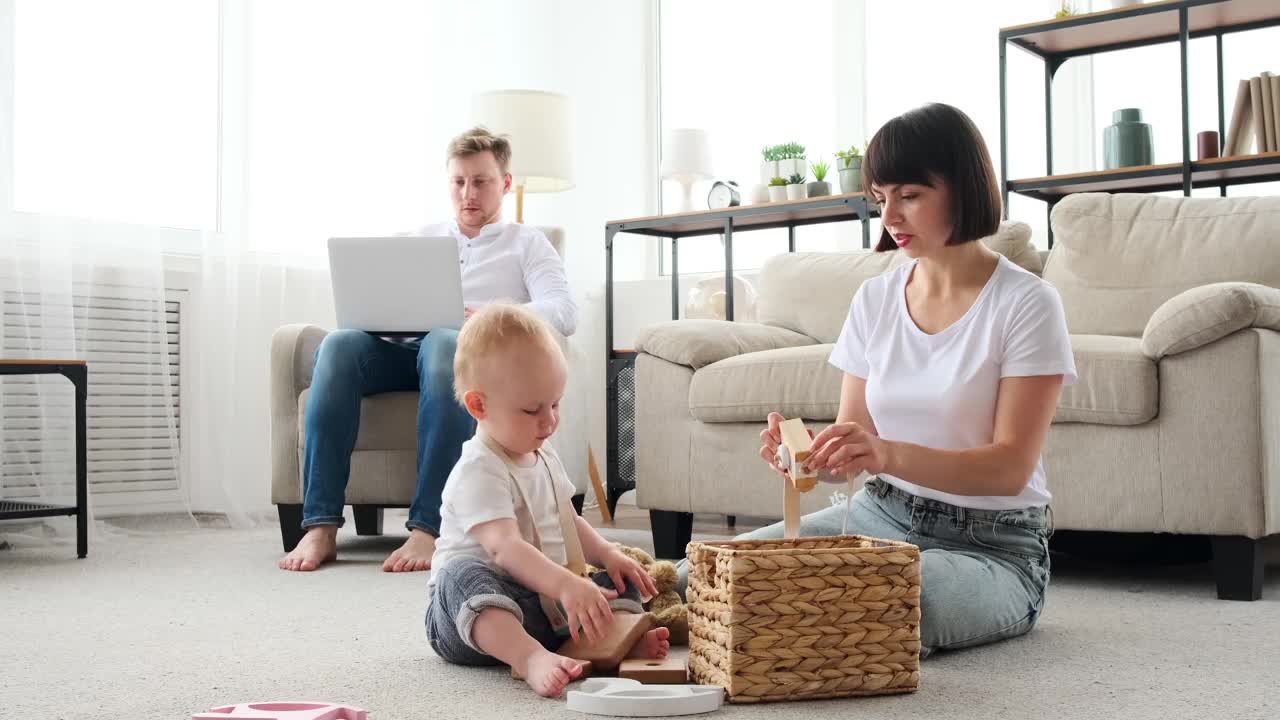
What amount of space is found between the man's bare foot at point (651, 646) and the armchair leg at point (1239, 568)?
1.14 m

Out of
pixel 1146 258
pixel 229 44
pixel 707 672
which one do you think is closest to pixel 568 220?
pixel 229 44

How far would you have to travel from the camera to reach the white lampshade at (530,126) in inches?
147

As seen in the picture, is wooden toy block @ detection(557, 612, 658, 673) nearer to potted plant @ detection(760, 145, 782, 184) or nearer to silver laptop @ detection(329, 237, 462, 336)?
silver laptop @ detection(329, 237, 462, 336)

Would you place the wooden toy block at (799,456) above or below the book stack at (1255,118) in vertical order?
below

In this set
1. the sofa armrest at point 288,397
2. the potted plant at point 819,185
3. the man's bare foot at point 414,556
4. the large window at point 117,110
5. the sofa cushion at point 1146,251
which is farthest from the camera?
the potted plant at point 819,185

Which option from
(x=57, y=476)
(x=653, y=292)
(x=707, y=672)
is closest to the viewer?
(x=707, y=672)

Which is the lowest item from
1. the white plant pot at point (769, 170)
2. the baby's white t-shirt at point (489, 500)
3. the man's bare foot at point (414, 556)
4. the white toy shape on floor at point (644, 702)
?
the man's bare foot at point (414, 556)

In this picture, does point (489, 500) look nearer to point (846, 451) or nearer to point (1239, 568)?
point (846, 451)

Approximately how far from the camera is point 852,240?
423 centimetres

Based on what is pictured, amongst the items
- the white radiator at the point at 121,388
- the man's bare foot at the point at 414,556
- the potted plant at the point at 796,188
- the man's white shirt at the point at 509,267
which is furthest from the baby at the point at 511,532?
the potted plant at the point at 796,188

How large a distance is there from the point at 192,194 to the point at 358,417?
4.72 feet

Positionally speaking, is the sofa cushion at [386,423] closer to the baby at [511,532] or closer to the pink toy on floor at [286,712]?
the baby at [511,532]

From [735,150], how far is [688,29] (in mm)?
559

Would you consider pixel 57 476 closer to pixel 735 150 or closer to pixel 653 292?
pixel 653 292
